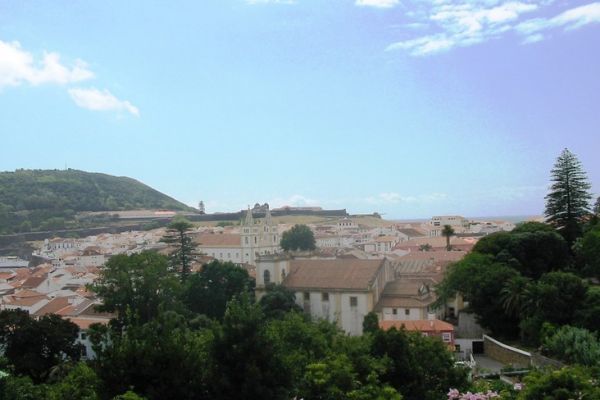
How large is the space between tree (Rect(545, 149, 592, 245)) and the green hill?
95638 millimetres

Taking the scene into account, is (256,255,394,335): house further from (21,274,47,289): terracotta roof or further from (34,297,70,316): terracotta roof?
(21,274,47,289): terracotta roof

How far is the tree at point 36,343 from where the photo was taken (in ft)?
82.0

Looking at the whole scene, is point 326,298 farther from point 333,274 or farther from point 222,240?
point 222,240

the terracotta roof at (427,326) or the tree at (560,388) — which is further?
the terracotta roof at (427,326)

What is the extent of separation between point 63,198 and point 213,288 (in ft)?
348

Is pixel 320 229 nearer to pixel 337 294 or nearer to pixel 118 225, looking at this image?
pixel 118 225

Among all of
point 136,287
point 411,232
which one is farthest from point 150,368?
point 411,232

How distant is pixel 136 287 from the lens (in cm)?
3262

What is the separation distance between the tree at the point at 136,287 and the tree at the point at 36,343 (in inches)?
185

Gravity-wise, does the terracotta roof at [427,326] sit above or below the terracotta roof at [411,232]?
below

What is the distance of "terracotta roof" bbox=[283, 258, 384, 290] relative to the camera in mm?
36594

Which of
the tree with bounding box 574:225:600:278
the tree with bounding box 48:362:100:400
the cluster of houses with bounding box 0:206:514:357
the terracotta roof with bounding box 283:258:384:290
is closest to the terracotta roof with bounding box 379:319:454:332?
the cluster of houses with bounding box 0:206:514:357

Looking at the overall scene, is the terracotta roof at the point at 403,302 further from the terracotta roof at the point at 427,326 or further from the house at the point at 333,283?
the terracotta roof at the point at 427,326

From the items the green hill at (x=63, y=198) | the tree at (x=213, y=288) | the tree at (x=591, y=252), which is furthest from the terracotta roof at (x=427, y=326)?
the green hill at (x=63, y=198)
